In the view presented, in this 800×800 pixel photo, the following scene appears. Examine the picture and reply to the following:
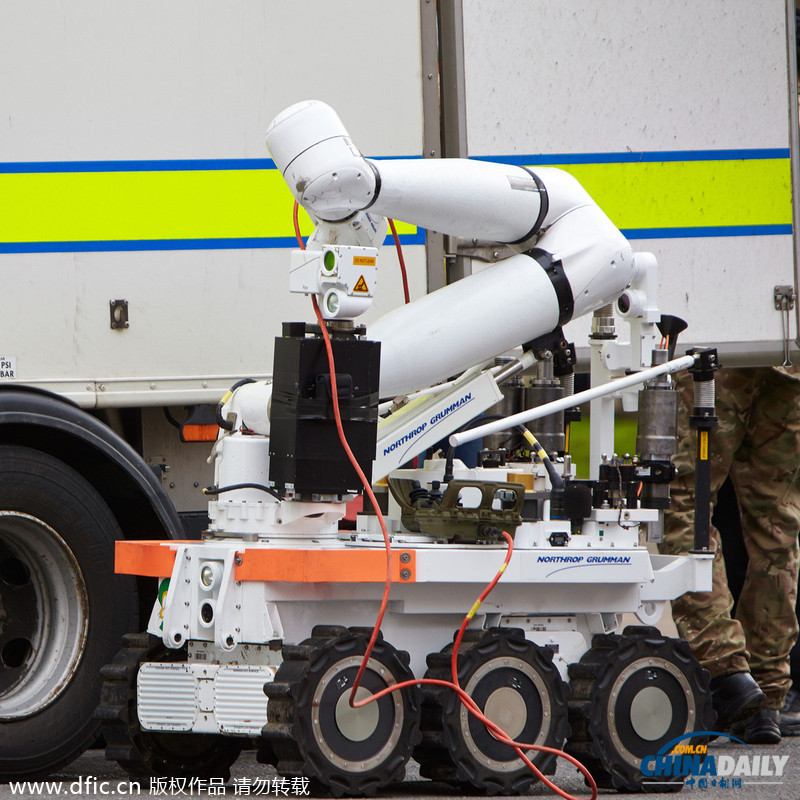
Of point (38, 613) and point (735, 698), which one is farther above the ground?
point (38, 613)

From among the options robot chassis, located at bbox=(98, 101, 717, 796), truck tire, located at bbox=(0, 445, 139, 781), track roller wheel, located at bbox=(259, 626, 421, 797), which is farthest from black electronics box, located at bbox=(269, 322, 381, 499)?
truck tire, located at bbox=(0, 445, 139, 781)

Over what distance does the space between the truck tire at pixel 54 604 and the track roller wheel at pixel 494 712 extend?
124 cm

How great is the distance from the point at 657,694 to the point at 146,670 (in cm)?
163

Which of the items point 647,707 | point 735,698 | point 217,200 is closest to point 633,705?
point 647,707

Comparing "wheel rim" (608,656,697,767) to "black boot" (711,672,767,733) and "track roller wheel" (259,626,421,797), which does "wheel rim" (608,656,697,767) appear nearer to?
"track roller wheel" (259,626,421,797)

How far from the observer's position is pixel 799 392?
6.78 m

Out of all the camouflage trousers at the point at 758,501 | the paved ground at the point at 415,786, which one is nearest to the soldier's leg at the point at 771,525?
the camouflage trousers at the point at 758,501

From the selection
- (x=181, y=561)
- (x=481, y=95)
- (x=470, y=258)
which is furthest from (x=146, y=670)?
(x=481, y=95)

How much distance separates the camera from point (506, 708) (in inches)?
195

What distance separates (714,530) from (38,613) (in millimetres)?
2782

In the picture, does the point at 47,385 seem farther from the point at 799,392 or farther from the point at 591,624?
the point at 799,392

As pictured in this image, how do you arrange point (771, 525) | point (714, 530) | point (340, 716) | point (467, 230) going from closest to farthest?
point (340, 716)
point (467, 230)
point (714, 530)
point (771, 525)

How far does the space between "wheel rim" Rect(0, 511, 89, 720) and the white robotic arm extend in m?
1.35

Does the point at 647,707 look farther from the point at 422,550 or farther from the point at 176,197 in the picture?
the point at 176,197
